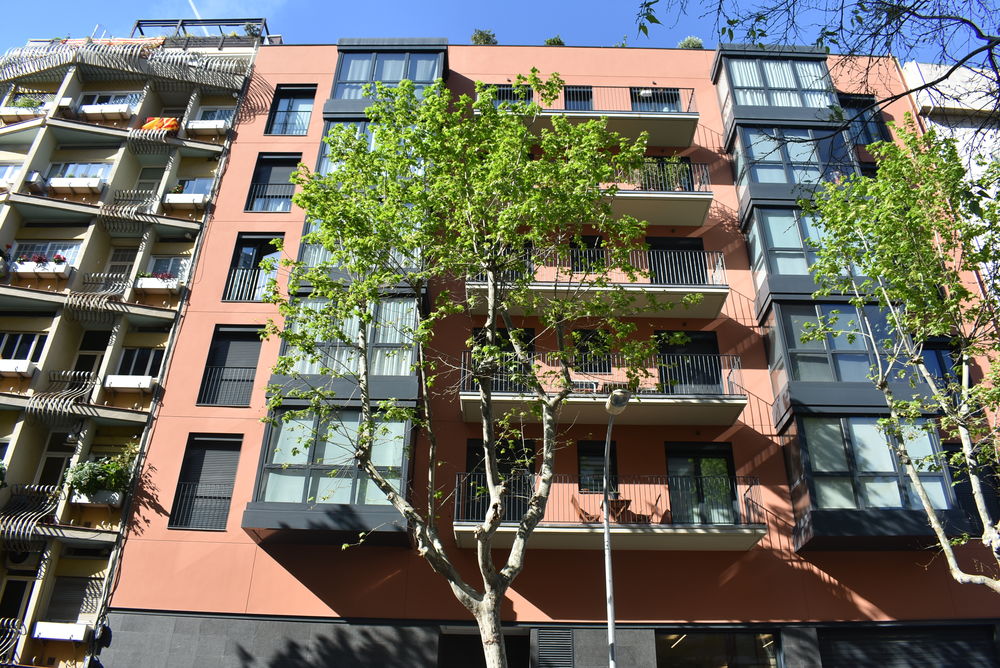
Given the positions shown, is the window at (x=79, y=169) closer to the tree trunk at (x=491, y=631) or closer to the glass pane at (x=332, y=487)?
the glass pane at (x=332, y=487)

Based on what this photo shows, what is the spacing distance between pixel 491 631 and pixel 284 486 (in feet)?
25.9

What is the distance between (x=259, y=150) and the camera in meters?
23.6

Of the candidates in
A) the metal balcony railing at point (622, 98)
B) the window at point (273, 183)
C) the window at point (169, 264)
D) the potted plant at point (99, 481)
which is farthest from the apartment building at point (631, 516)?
the metal balcony railing at point (622, 98)

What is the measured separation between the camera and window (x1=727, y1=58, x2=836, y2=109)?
22844 millimetres

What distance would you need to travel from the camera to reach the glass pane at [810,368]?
58.5 ft

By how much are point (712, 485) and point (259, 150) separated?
58.3ft

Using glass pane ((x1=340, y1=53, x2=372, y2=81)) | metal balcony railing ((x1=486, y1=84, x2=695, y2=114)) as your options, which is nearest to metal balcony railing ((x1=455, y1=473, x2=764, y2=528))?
A: metal balcony railing ((x1=486, y1=84, x2=695, y2=114))

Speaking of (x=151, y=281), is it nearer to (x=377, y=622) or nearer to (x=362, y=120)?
(x=362, y=120)

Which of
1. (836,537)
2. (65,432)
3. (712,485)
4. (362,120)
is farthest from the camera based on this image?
(362,120)

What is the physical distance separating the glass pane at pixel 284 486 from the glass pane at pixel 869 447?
13.3 m

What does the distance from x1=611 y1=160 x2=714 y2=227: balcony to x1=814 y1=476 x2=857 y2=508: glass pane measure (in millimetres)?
8683

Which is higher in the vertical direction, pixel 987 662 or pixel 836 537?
pixel 836 537

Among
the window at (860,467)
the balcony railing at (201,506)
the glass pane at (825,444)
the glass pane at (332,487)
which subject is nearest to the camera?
the window at (860,467)

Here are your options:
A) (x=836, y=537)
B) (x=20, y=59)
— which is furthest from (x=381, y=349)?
(x=20, y=59)
